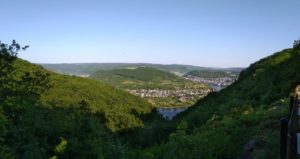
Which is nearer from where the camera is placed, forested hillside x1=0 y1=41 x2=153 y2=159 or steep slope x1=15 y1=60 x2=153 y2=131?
forested hillside x1=0 y1=41 x2=153 y2=159

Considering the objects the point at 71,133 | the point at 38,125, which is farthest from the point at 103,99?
the point at 38,125

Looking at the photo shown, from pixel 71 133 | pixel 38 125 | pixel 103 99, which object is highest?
pixel 38 125

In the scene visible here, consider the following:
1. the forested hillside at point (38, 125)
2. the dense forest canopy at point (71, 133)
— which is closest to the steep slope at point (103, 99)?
the dense forest canopy at point (71, 133)

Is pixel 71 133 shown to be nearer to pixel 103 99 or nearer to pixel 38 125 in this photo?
pixel 38 125

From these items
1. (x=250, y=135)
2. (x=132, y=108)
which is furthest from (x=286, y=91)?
(x=132, y=108)

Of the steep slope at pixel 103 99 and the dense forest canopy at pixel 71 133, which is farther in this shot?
the steep slope at pixel 103 99

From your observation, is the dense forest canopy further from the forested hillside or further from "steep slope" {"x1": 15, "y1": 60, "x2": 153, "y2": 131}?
"steep slope" {"x1": 15, "y1": 60, "x2": 153, "y2": 131}

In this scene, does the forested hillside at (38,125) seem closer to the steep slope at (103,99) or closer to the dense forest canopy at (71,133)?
the dense forest canopy at (71,133)

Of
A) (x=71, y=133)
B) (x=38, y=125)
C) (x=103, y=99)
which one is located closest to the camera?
(x=38, y=125)

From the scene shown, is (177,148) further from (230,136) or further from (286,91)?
(286,91)

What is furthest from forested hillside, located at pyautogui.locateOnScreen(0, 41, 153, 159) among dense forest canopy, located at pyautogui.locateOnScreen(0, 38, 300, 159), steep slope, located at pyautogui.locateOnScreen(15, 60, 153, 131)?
steep slope, located at pyautogui.locateOnScreen(15, 60, 153, 131)

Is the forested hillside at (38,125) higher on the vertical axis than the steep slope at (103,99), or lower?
higher

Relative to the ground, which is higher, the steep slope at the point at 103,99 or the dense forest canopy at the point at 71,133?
the dense forest canopy at the point at 71,133
